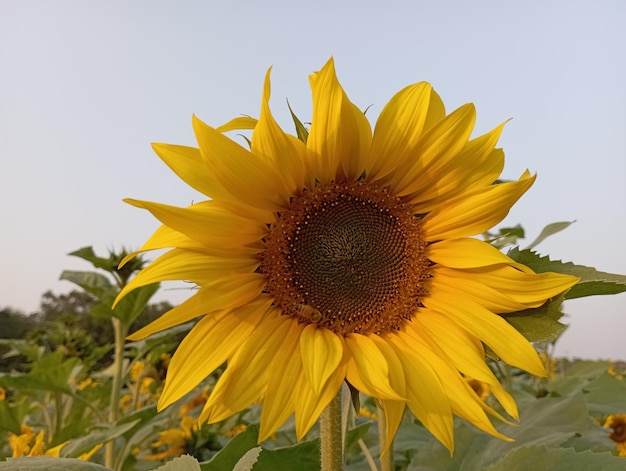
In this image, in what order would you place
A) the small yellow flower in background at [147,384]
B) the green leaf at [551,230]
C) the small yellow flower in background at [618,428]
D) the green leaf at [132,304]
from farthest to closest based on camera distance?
the small yellow flower in background at [147,384], the small yellow flower in background at [618,428], the green leaf at [132,304], the green leaf at [551,230]

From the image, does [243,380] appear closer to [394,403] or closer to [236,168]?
[394,403]

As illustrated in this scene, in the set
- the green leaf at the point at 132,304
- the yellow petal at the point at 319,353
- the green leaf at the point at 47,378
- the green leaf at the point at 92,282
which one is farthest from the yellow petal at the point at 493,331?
the green leaf at the point at 47,378

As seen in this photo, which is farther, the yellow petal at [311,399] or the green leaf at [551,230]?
the green leaf at [551,230]

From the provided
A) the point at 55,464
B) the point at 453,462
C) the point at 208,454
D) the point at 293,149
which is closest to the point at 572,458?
the point at 453,462

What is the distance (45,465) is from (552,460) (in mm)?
892

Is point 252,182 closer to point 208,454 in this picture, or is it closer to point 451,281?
point 451,281

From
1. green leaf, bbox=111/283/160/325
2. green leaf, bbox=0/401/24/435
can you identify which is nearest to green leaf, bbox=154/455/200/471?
green leaf, bbox=111/283/160/325

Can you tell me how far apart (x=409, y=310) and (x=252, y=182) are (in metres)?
0.42

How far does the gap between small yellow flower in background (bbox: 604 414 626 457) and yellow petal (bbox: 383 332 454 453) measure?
240 centimetres

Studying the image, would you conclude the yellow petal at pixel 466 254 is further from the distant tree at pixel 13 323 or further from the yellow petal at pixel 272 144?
the distant tree at pixel 13 323

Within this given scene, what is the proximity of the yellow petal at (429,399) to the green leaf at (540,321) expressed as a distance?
18 centimetres

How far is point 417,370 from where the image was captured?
3.62ft

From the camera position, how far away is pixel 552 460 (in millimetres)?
1135

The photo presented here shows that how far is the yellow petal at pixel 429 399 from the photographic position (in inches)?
41.3
